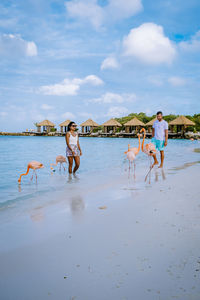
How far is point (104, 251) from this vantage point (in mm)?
2178

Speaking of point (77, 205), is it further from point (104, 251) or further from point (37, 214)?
point (104, 251)

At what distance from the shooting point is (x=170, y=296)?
1581 mm

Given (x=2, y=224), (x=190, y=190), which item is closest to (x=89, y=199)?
(x=2, y=224)

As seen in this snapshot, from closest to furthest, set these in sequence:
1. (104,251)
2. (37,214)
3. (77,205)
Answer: (104,251) → (37,214) → (77,205)

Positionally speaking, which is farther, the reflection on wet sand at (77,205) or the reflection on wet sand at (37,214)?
the reflection on wet sand at (77,205)

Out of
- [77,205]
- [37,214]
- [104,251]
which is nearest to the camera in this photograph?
[104,251]

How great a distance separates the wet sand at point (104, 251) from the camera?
1.67 meters

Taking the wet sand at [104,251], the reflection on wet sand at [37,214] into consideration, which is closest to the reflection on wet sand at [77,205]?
the wet sand at [104,251]

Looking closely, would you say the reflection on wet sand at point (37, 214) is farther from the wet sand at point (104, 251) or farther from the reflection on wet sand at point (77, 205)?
the reflection on wet sand at point (77, 205)

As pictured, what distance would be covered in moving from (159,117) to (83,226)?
5.89 m

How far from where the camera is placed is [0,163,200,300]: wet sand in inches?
65.9

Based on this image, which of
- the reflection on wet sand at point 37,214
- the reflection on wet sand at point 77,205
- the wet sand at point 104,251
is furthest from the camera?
the reflection on wet sand at point 77,205

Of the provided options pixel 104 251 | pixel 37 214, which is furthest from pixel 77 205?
pixel 104 251

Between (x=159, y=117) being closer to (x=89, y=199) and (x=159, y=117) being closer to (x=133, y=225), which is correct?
(x=89, y=199)
